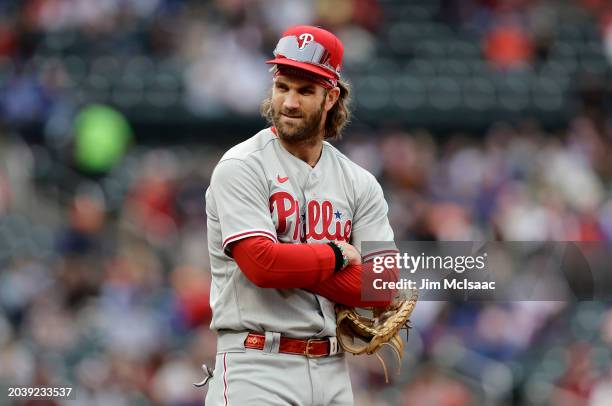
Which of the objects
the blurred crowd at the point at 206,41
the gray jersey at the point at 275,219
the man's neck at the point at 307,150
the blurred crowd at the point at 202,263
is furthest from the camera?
the blurred crowd at the point at 206,41

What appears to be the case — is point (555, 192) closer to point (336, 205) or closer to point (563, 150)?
point (563, 150)

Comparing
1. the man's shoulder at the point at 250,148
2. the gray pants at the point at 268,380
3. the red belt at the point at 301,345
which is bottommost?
the gray pants at the point at 268,380

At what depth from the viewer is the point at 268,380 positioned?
4047 mm

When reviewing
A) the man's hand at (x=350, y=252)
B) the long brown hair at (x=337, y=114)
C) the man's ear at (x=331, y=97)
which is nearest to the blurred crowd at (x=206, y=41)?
the long brown hair at (x=337, y=114)

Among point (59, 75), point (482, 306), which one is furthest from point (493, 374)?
point (59, 75)

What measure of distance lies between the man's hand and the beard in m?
0.38

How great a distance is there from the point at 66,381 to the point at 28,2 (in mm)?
7357

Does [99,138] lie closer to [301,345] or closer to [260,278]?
[301,345]

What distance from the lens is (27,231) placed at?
1132 cm

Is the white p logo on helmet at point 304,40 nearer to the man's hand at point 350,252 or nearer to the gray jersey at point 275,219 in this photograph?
the gray jersey at point 275,219

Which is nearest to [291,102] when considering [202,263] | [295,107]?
[295,107]

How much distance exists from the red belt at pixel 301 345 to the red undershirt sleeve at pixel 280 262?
20 cm

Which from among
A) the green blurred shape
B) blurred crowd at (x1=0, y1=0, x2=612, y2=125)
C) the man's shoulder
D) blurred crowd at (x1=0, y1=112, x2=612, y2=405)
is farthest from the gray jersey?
blurred crowd at (x1=0, y1=0, x2=612, y2=125)

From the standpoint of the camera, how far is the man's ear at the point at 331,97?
4.29m
